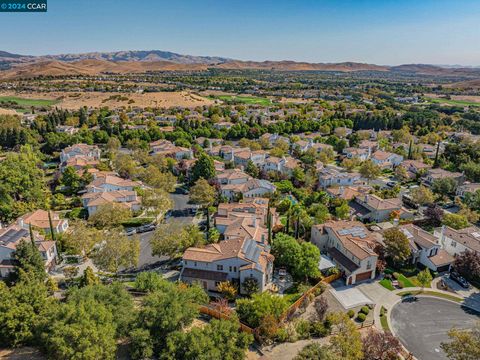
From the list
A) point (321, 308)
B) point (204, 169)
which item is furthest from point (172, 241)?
point (204, 169)

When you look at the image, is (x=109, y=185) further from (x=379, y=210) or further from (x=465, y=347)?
(x=465, y=347)

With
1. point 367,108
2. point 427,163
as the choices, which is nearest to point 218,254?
point 427,163

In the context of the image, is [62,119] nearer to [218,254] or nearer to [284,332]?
[218,254]

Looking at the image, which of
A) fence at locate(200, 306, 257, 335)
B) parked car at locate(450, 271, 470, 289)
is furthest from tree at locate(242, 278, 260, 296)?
parked car at locate(450, 271, 470, 289)

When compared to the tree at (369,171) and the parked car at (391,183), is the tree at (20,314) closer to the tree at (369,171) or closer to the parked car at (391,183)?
the tree at (369,171)

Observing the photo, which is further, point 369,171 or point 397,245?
point 369,171

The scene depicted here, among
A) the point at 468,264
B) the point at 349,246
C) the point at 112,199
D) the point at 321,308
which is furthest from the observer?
the point at 112,199

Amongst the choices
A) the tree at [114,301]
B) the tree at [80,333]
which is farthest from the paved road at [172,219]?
the tree at [80,333]
